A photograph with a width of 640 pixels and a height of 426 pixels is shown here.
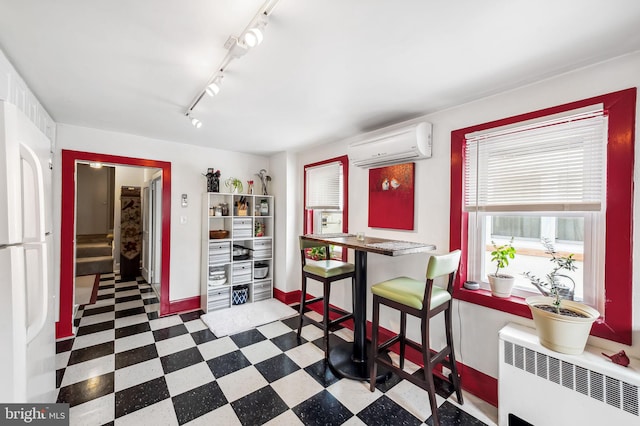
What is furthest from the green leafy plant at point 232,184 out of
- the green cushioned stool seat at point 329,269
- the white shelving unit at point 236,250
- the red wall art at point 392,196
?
the red wall art at point 392,196

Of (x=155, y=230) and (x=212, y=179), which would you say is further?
(x=155, y=230)

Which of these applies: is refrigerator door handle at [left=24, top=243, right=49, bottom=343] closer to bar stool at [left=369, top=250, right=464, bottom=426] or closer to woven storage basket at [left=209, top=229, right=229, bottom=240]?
bar stool at [left=369, top=250, right=464, bottom=426]

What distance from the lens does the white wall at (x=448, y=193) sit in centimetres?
147

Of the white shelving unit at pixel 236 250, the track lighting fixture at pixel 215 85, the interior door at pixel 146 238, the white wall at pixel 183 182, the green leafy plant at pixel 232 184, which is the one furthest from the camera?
the interior door at pixel 146 238

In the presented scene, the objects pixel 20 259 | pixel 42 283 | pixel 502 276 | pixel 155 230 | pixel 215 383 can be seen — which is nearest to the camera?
pixel 20 259

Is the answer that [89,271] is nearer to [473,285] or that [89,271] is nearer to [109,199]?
[109,199]

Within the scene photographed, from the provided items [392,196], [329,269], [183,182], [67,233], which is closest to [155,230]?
[183,182]

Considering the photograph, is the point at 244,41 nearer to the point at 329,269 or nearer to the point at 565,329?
the point at 329,269

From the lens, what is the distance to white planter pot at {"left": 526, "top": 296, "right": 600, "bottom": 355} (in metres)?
1.41

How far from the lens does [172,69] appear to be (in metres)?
1.65

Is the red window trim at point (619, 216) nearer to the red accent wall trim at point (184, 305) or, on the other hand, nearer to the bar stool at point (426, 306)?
the bar stool at point (426, 306)

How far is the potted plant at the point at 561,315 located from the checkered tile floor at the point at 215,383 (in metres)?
0.78

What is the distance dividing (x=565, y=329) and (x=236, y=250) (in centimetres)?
350

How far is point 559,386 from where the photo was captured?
57.2 inches
